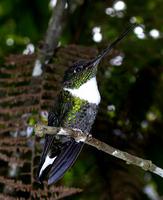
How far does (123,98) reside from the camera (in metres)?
3.20

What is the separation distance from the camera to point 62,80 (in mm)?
2840

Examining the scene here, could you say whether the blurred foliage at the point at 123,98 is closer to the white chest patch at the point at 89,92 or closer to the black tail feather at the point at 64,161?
the white chest patch at the point at 89,92

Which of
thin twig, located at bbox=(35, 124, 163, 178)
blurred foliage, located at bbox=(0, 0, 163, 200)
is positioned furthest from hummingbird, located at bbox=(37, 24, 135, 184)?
thin twig, located at bbox=(35, 124, 163, 178)

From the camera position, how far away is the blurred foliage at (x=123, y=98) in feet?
9.96

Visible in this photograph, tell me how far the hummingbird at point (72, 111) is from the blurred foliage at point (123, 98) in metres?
0.23

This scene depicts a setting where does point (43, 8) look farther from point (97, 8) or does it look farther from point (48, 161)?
point (48, 161)

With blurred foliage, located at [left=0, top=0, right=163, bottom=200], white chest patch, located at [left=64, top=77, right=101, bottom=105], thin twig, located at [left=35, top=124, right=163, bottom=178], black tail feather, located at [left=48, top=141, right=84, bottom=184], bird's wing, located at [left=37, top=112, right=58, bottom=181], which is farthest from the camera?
blurred foliage, located at [left=0, top=0, right=163, bottom=200]

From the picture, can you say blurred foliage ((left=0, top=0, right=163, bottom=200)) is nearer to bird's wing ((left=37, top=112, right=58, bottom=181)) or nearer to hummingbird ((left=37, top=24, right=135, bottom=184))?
hummingbird ((left=37, top=24, right=135, bottom=184))

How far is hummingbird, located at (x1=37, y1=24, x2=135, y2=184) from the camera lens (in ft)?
8.39

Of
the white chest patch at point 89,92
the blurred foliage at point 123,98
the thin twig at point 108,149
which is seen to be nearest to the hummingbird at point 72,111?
the white chest patch at point 89,92

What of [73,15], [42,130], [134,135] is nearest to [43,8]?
[73,15]

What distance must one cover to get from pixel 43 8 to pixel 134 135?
1.22 meters

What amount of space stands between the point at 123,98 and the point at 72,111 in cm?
61

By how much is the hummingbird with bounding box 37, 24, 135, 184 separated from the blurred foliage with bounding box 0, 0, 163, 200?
234 millimetres
